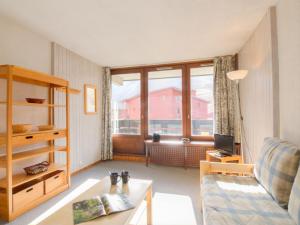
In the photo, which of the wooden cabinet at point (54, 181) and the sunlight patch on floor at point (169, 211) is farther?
the wooden cabinet at point (54, 181)

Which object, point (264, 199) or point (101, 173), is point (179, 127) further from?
point (264, 199)

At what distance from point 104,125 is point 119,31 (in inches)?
100

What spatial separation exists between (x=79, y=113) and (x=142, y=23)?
7.54 feet

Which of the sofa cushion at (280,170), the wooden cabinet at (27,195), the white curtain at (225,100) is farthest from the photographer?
the white curtain at (225,100)

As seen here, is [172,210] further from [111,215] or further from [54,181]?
[54,181]

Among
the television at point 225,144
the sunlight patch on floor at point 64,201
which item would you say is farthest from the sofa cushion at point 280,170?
the sunlight patch on floor at point 64,201

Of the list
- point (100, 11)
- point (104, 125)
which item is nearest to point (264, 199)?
point (100, 11)

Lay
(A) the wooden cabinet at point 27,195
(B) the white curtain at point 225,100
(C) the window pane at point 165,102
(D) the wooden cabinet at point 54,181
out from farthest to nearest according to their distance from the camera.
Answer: (C) the window pane at point 165,102
(B) the white curtain at point 225,100
(D) the wooden cabinet at point 54,181
(A) the wooden cabinet at point 27,195

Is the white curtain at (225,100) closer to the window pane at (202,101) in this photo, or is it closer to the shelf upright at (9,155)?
the window pane at (202,101)

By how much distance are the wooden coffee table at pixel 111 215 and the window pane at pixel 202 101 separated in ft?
8.38

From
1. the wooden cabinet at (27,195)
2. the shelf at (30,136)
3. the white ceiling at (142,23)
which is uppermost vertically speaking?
the white ceiling at (142,23)

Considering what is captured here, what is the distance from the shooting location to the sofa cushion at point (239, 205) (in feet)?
3.79

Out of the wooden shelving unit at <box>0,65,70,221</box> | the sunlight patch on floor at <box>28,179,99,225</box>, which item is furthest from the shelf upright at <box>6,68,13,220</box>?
the sunlight patch on floor at <box>28,179,99,225</box>

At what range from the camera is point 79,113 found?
3605 millimetres
